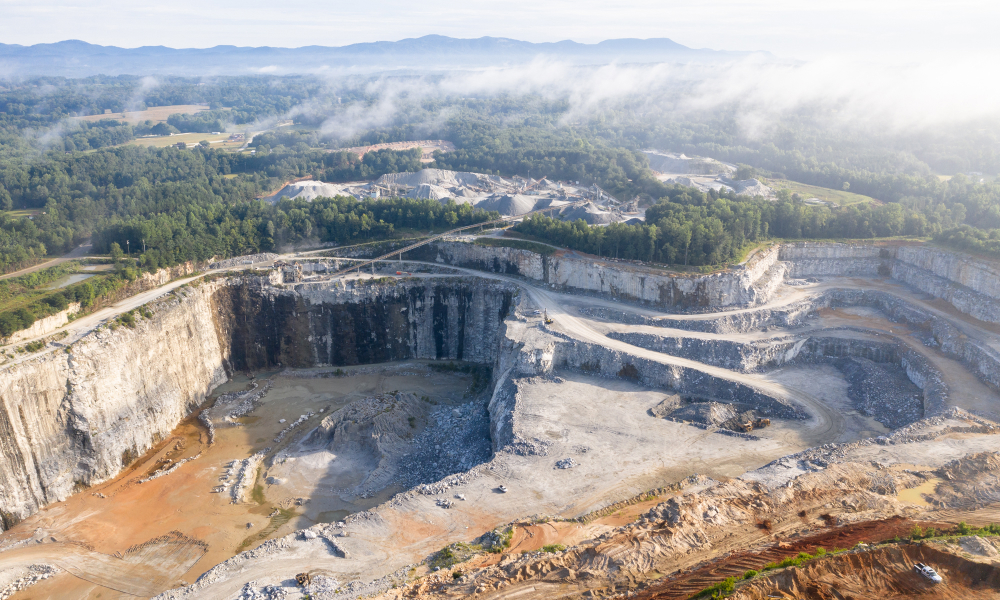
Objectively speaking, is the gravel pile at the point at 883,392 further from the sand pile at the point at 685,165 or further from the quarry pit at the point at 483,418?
the sand pile at the point at 685,165

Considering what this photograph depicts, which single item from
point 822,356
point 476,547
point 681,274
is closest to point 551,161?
point 681,274

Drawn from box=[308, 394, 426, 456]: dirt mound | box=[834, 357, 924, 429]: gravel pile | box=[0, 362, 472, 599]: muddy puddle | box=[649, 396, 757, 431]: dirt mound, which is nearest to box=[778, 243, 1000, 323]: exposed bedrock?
box=[834, 357, 924, 429]: gravel pile

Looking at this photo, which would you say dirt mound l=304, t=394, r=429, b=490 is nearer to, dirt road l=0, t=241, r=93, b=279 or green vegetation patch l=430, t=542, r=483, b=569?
green vegetation patch l=430, t=542, r=483, b=569

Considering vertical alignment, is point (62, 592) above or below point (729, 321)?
below

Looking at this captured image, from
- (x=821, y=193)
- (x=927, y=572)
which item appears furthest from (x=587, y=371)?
(x=821, y=193)

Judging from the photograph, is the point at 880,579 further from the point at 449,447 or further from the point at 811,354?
the point at 811,354

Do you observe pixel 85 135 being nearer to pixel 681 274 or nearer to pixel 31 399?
pixel 31 399
